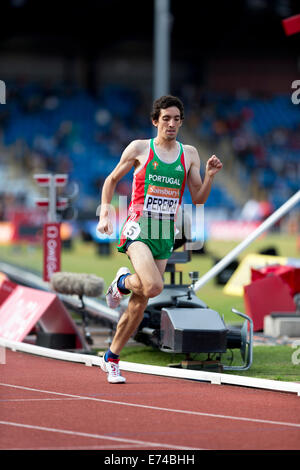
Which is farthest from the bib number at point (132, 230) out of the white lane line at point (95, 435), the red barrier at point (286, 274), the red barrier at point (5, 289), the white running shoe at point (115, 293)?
the red barrier at point (286, 274)

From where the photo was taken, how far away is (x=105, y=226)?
6984 millimetres

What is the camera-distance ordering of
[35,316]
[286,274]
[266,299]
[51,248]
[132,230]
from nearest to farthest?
[132,230] → [35,316] → [51,248] → [266,299] → [286,274]

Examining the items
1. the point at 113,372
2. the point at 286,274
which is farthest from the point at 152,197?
the point at 286,274

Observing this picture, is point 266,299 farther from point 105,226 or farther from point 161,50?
point 161,50

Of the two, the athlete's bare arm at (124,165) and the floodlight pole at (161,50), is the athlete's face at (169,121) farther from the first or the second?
the floodlight pole at (161,50)

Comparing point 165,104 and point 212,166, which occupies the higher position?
point 165,104

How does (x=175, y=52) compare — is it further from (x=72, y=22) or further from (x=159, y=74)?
(x=159, y=74)

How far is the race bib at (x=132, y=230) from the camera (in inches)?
282

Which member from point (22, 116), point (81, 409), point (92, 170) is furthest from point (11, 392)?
point (22, 116)

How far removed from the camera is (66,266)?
21219 mm

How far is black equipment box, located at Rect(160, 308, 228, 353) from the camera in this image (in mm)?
7617

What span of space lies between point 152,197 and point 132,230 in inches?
11.6

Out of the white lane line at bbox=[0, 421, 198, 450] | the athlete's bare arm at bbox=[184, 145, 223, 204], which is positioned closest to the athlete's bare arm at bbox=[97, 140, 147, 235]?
the athlete's bare arm at bbox=[184, 145, 223, 204]
